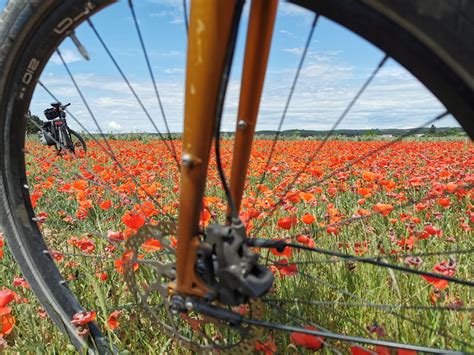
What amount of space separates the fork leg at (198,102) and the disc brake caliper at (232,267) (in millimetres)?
42

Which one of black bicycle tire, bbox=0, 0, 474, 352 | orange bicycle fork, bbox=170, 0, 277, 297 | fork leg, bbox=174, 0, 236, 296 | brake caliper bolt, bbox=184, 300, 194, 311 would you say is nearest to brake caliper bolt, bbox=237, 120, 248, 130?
orange bicycle fork, bbox=170, 0, 277, 297

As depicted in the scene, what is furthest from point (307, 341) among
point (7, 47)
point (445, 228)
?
point (445, 228)

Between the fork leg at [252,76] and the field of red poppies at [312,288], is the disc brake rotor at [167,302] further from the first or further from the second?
the fork leg at [252,76]

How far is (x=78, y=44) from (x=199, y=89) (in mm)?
630

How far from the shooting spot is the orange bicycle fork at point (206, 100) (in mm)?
893

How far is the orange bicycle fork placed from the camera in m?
0.89

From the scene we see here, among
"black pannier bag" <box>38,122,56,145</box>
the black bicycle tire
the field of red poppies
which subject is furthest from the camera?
"black pannier bag" <box>38,122,56,145</box>

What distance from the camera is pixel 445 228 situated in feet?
8.75

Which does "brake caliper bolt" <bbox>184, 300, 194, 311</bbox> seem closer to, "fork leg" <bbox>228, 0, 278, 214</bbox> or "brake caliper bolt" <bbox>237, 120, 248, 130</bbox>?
"fork leg" <bbox>228, 0, 278, 214</bbox>

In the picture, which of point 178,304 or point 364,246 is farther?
point 364,246

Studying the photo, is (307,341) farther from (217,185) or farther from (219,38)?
(217,185)

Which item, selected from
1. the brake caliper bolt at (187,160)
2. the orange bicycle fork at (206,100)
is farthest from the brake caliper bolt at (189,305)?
the brake caliper bolt at (187,160)

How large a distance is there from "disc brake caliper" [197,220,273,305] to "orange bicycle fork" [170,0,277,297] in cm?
4

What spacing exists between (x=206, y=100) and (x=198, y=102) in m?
0.02
